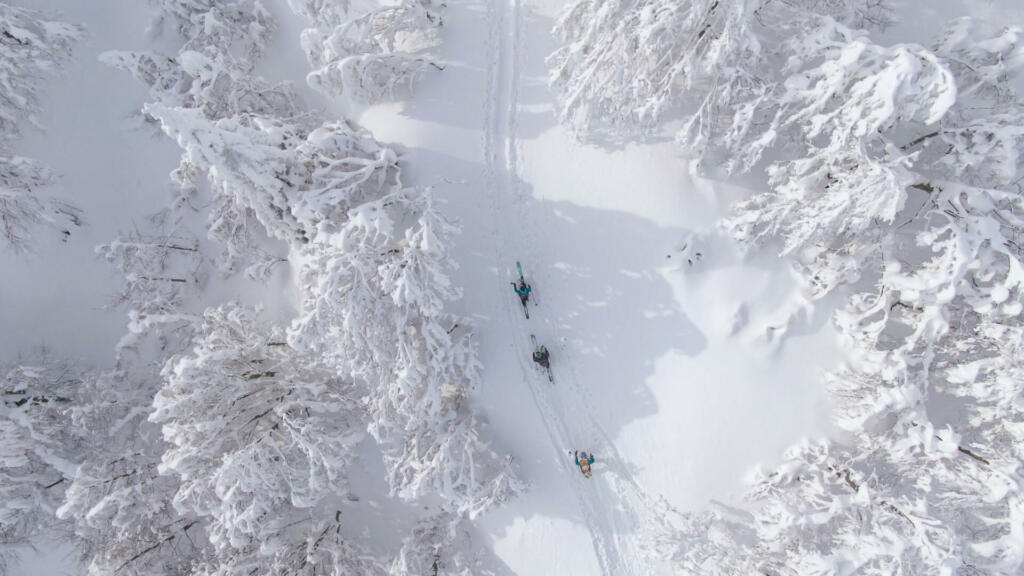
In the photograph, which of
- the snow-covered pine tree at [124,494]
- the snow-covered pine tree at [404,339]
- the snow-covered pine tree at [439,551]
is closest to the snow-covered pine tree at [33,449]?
the snow-covered pine tree at [124,494]

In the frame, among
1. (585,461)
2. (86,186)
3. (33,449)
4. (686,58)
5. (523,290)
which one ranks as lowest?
(585,461)

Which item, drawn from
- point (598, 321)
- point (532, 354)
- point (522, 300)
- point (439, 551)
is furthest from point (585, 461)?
point (439, 551)

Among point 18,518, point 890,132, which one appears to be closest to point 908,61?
point 890,132

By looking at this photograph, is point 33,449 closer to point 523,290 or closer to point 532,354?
point 532,354

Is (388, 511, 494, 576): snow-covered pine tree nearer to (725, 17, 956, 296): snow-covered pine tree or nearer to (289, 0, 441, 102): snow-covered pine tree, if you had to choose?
(725, 17, 956, 296): snow-covered pine tree

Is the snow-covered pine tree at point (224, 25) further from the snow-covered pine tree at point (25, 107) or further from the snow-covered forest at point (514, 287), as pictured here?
the snow-covered pine tree at point (25, 107)

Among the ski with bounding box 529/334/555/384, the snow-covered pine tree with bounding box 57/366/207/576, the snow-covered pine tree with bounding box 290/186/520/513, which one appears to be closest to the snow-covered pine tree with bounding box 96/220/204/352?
the snow-covered pine tree with bounding box 57/366/207/576

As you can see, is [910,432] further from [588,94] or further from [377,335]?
[377,335]
